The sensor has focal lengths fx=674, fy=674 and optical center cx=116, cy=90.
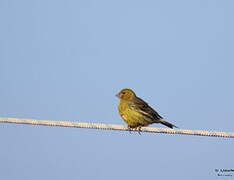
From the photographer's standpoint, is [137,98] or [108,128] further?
[137,98]

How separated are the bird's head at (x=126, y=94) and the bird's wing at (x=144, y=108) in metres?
0.14

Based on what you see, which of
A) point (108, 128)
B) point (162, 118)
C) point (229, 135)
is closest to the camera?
point (229, 135)

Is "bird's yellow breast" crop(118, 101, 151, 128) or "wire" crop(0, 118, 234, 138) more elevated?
"bird's yellow breast" crop(118, 101, 151, 128)

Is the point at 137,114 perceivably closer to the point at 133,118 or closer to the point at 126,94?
the point at 133,118

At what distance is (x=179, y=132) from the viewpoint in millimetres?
8617

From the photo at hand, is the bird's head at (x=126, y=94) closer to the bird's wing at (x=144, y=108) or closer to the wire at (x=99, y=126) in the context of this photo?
the bird's wing at (x=144, y=108)

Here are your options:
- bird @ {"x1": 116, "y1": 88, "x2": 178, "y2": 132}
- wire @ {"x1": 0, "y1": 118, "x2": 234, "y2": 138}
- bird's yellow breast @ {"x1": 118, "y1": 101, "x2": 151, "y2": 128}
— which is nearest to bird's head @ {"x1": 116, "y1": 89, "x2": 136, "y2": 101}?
bird @ {"x1": 116, "y1": 88, "x2": 178, "y2": 132}

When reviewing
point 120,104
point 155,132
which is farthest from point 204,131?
point 120,104

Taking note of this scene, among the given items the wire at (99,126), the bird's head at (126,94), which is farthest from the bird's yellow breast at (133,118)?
the wire at (99,126)

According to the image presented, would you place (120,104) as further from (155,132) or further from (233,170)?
(233,170)

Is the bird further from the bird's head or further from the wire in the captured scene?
the wire

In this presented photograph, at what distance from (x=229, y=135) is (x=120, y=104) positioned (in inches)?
148

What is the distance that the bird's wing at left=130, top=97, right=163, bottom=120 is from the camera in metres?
11.4

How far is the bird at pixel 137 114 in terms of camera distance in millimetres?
11328
